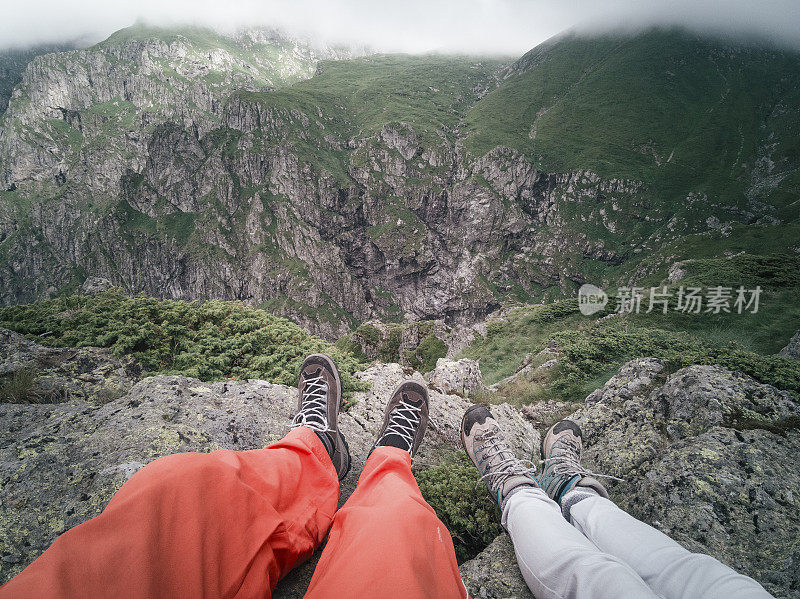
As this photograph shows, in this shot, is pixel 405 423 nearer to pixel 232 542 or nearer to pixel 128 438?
pixel 232 542

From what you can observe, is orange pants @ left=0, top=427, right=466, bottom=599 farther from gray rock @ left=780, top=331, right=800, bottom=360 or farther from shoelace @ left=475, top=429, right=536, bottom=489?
gray rock @ left=780, top=331, right=800, bottom=360

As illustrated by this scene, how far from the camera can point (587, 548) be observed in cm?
210

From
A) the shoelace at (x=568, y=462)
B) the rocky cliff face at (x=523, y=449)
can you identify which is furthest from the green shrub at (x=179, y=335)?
the shoelace at (x=568, y=462)

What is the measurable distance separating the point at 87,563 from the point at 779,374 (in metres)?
6.73

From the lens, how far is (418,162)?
127 m

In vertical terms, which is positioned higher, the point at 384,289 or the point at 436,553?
the point at 436,553

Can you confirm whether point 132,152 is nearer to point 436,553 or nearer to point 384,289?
point 384,289

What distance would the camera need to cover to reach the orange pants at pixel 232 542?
4.66ft

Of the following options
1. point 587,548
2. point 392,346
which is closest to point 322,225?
point 392,346

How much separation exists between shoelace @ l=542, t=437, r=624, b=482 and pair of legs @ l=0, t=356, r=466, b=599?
1711mm

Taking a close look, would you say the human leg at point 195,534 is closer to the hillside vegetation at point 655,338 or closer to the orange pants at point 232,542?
the orange pants at point 232,542

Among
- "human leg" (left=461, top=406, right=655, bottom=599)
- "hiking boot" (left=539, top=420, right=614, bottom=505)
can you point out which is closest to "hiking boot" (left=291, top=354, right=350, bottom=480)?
"human leg" (left=461, top=406, right=655, bottom=599)

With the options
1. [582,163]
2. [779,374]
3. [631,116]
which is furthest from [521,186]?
[779,374]

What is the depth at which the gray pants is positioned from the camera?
1.71 metres
